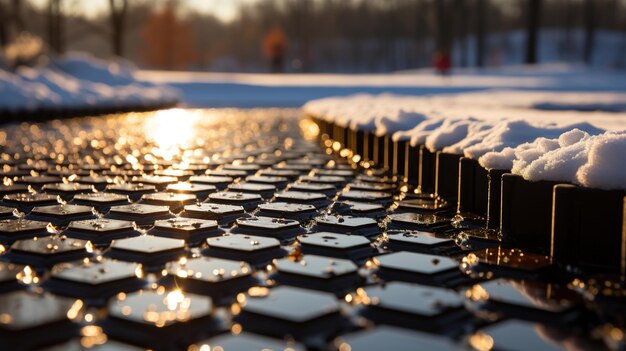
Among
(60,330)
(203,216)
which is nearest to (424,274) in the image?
(60,330)

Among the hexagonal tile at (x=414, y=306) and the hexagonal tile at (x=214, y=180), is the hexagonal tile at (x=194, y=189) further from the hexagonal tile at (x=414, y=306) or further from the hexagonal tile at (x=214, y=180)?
the hexagonal tile at (x=414, y=306)

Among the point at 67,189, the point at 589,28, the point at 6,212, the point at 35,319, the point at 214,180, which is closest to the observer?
the point at 35,319

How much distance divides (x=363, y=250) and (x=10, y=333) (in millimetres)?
1609

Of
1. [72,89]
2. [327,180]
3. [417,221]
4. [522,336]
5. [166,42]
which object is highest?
[166,42]

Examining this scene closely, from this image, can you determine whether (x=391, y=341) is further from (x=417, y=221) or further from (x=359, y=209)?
(x=359, y=209)

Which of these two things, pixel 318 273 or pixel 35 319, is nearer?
pixel 35 319

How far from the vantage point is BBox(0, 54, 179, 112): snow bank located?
12.1 m

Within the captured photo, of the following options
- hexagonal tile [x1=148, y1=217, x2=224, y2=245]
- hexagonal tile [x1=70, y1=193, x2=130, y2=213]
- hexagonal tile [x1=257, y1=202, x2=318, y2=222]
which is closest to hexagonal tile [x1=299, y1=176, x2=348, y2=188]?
hexagonal tile [x1=257, y1=202, x2=318, y2=222]

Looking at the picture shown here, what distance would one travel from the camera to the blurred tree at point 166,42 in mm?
85812

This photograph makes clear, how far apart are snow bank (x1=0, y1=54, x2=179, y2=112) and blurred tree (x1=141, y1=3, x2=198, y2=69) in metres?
61.3

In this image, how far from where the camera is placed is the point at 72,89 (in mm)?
15688

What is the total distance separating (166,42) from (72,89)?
72.8 metres

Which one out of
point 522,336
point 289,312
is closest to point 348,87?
point 289,312

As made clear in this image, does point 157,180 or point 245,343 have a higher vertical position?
point 157,180
